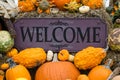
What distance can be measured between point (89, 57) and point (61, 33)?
16.2 inches

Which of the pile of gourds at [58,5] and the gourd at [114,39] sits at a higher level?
the pile of gourds at [58,5]

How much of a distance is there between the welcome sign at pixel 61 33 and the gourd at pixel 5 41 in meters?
0.12

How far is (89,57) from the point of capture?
4.14m

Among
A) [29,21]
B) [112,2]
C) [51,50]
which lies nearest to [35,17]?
[29,21]

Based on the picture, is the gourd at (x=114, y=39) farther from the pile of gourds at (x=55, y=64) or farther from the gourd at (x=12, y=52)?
the gourd at (x=12, y=52)

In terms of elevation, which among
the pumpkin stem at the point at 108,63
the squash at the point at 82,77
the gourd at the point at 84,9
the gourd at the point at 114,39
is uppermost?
the gourd at the point at 84,9

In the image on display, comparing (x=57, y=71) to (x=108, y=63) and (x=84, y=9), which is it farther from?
(x=84, y=9)

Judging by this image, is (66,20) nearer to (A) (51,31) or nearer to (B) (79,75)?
(A) (51,31)

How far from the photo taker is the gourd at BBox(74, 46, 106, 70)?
13.6ft

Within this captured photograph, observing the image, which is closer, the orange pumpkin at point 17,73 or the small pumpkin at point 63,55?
the orange pumpkin at point 17,73

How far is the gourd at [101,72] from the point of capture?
4039mm

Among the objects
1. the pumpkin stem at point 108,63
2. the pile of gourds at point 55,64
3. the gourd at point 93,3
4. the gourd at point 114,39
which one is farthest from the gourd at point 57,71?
the gourd at point 93,3

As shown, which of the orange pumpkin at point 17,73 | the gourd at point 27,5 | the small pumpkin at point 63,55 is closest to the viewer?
the orange pumpkin at point 17,73

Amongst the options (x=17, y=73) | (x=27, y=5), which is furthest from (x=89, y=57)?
(x=27, y=5)
